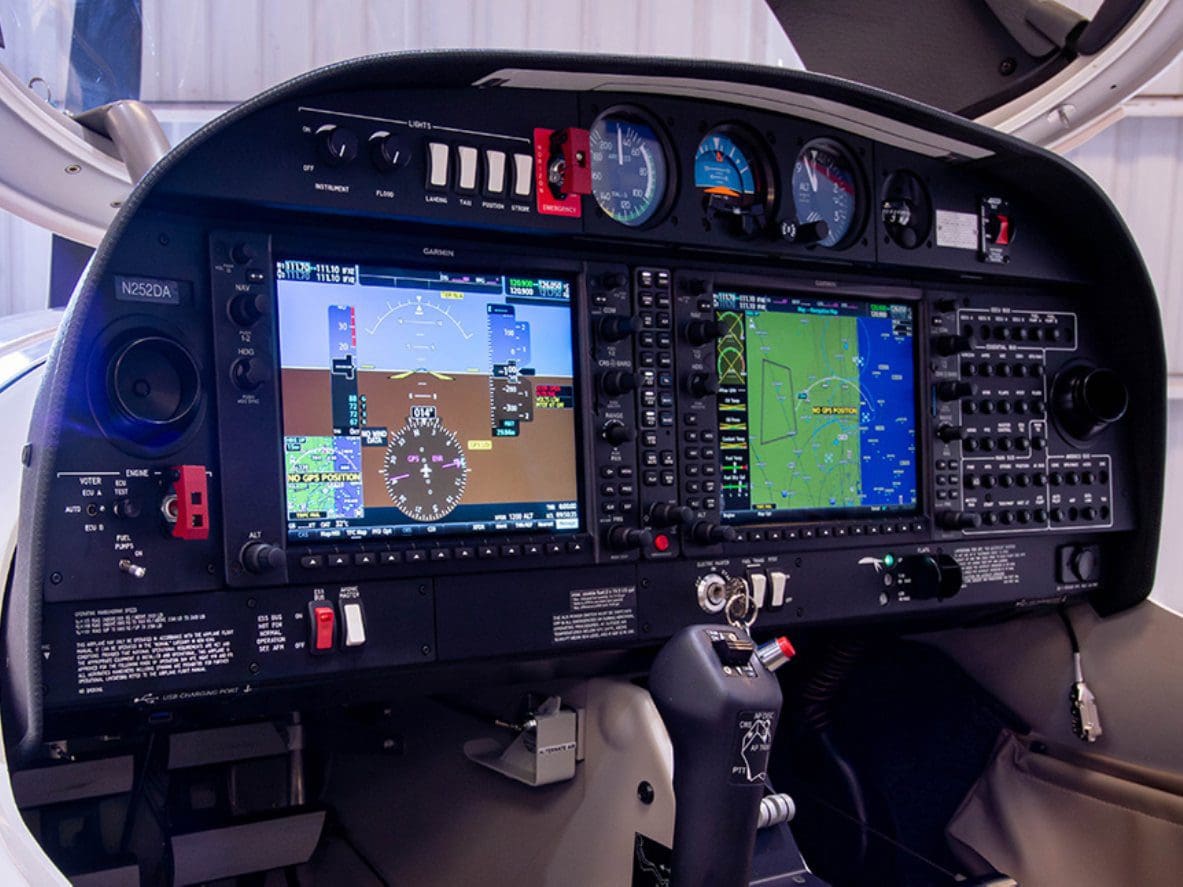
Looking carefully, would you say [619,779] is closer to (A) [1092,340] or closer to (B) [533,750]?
(B) [533,750]

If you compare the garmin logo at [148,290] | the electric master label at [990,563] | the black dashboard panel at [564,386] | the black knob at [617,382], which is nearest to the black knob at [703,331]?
the black dashboard panel at [564,386]

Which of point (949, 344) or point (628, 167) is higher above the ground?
point (628, 167)

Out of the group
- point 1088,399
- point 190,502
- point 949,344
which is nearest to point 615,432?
point 190,502

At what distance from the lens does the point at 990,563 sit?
6.72 ft

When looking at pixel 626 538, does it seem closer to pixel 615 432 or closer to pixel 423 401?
pixel 615 432

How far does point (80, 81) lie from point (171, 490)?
1.02m

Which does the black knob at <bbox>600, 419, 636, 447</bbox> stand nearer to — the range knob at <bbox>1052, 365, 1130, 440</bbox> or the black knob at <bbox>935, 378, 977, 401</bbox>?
the black knob at <bbox>935, 378, 977, 401</bbox>

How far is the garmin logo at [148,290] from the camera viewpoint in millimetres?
1316

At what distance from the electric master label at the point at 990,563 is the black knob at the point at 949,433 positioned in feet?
0.67

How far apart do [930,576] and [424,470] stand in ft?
3.01

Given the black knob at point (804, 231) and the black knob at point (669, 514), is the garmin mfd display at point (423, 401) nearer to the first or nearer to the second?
the black knob at point (669, 514)

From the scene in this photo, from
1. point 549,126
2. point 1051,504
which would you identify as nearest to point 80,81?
point 549,126

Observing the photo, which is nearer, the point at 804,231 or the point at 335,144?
the point at 335,144

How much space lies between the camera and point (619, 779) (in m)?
1.68
